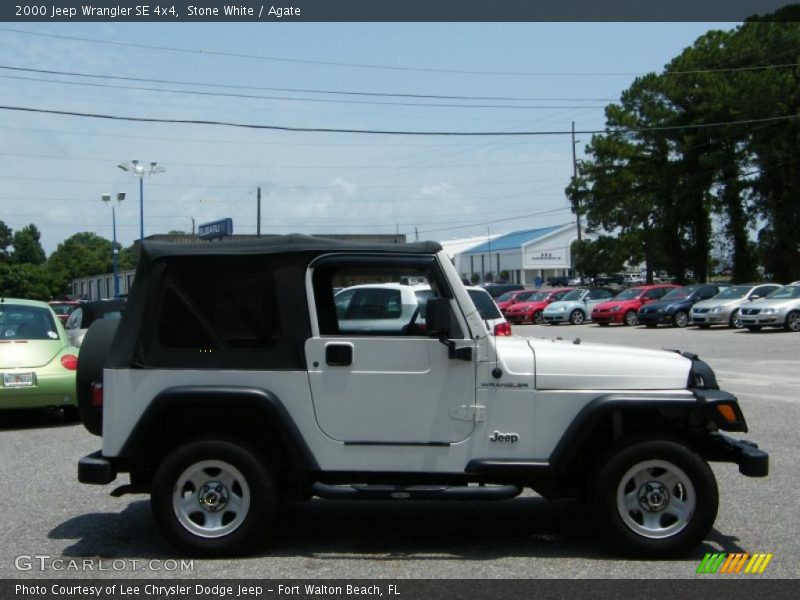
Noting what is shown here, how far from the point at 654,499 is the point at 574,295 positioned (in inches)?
1431

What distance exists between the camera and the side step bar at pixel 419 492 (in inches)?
219

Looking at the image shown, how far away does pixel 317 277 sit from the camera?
5887 millimetres

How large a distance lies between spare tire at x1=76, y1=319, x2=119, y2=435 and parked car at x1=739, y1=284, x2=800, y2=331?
2573 centimetres

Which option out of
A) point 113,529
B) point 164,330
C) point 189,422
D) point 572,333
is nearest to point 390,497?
point 189,422

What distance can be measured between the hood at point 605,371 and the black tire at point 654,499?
0.36 m

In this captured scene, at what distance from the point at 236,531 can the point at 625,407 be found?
2484mm

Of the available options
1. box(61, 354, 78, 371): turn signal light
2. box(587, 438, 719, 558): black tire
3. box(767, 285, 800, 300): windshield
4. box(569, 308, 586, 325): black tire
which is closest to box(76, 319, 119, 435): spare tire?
box(587, 438, 719, 558): black tire

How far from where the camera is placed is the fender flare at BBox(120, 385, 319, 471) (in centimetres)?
555

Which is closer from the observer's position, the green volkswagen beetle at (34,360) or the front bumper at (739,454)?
the front bumper at (739,454)

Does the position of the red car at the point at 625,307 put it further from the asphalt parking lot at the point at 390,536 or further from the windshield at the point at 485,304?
the asphalt parking lot at the point at 390,536

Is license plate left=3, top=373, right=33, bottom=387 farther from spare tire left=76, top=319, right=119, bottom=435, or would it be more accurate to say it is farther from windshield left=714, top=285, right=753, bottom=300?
windshield left=714, top=285, right=753, bottom=300

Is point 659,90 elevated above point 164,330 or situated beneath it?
elevated above

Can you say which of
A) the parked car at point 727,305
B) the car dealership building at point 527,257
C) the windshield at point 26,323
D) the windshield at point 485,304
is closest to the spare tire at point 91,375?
the windshield at point 26,323

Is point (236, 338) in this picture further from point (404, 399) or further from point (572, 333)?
point (572, 333)
